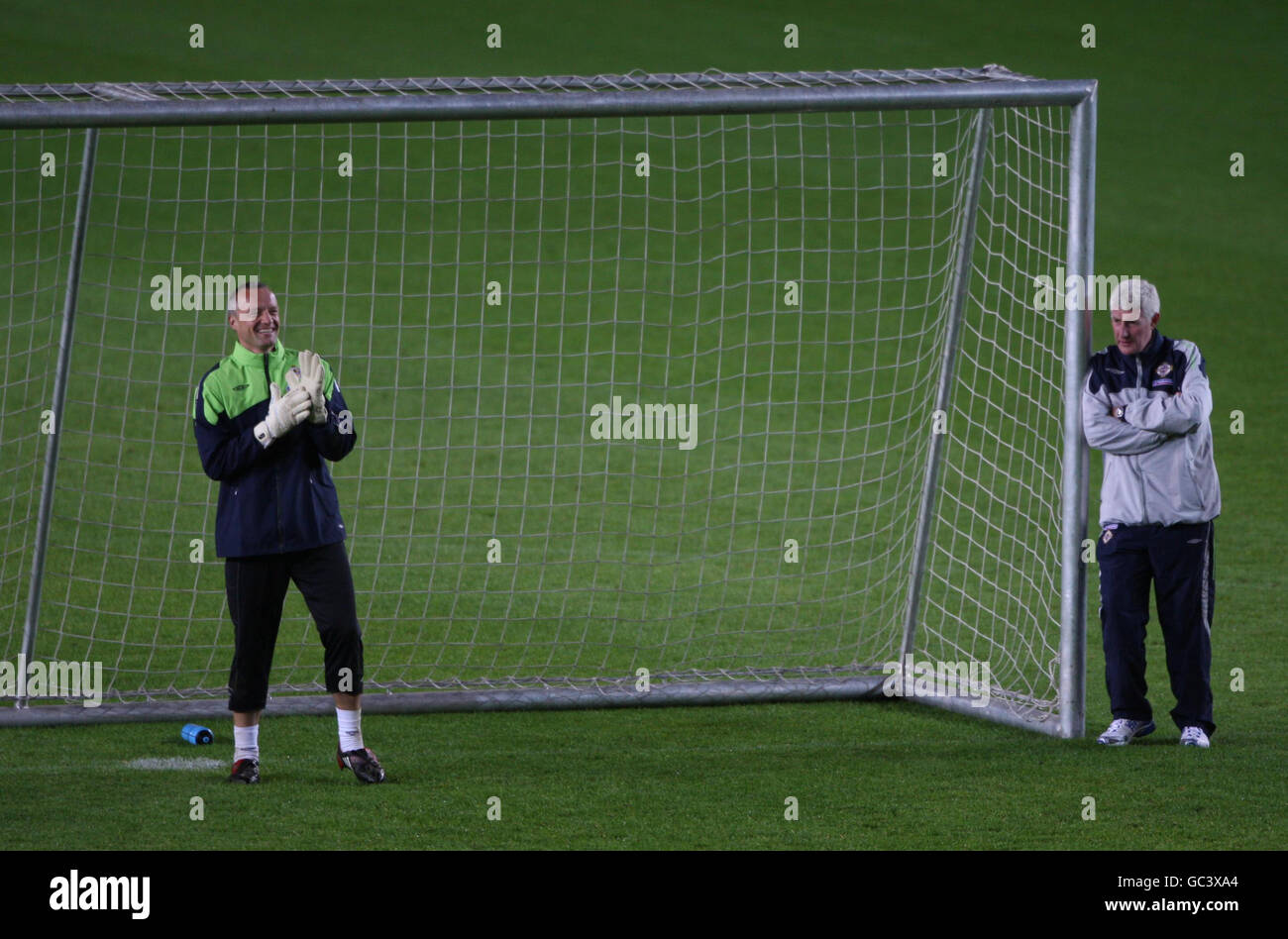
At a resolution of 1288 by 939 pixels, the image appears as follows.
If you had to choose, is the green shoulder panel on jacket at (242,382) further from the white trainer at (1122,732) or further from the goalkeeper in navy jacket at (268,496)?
the white trainer at (1122,732)

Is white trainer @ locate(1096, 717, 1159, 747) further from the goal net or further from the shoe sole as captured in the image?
the goal net

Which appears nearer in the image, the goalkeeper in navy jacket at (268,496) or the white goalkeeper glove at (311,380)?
the white goalkeeper glove at (311,380)

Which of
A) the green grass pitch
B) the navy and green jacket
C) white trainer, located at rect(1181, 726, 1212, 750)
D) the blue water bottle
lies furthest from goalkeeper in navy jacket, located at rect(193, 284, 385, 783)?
white trainer, located at rect(1181, 726, 1212, 750)

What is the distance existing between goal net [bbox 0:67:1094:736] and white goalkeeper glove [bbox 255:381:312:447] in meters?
1.27

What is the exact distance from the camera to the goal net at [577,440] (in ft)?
23.8

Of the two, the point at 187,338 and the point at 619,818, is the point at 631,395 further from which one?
the point at 619,818

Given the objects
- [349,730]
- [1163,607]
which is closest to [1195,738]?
[1163,607]

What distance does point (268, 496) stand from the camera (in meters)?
6.07

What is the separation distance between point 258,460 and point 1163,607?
356cm

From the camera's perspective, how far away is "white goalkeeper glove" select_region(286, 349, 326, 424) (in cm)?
589

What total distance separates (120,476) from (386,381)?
10.4 feet

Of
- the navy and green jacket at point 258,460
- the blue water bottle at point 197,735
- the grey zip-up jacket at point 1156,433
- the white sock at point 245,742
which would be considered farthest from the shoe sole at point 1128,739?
the blue water bottle at point 197,735

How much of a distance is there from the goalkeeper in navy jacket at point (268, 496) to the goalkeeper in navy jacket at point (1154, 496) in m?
2.96

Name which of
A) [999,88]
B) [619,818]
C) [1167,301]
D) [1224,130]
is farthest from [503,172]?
[619,818]
